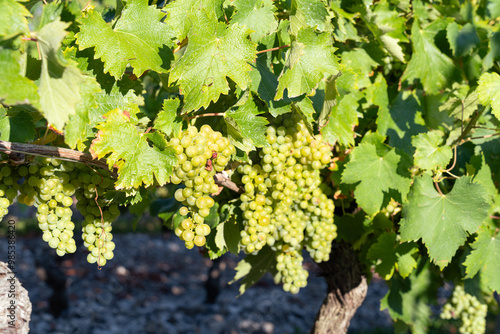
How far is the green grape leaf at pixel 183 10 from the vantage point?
1163 millimetres

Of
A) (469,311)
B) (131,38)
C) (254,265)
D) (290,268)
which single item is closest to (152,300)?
(254,265)

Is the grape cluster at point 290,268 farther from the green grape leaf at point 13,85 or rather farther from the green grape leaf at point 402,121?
the green grape leaf at point 13,85

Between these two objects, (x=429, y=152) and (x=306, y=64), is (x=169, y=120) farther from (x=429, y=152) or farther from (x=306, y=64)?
(x=429, y=152)

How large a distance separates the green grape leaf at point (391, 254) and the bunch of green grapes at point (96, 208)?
1057mm

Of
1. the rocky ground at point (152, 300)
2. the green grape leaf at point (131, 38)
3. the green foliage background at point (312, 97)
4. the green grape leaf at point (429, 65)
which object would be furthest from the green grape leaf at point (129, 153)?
Result: the rocky ground at point (152, 300)

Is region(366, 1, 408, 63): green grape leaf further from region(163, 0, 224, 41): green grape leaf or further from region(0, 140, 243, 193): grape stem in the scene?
region(0, 140, 243, 193): grape stem

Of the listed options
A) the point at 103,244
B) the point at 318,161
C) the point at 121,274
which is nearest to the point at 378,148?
the point at 318,161

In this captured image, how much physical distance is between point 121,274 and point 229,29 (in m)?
5.64

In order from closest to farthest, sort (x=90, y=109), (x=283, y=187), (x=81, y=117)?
(x=81, y=117)
(x=90, y=109)
(x=283, y=187)

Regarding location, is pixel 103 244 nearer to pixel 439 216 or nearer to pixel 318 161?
pixel 318 161

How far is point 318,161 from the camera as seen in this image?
4.71ft

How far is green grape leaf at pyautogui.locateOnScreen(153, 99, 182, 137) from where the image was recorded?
3.86 feet

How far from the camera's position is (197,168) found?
3.71 feet

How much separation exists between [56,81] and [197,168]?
1.36 ft
